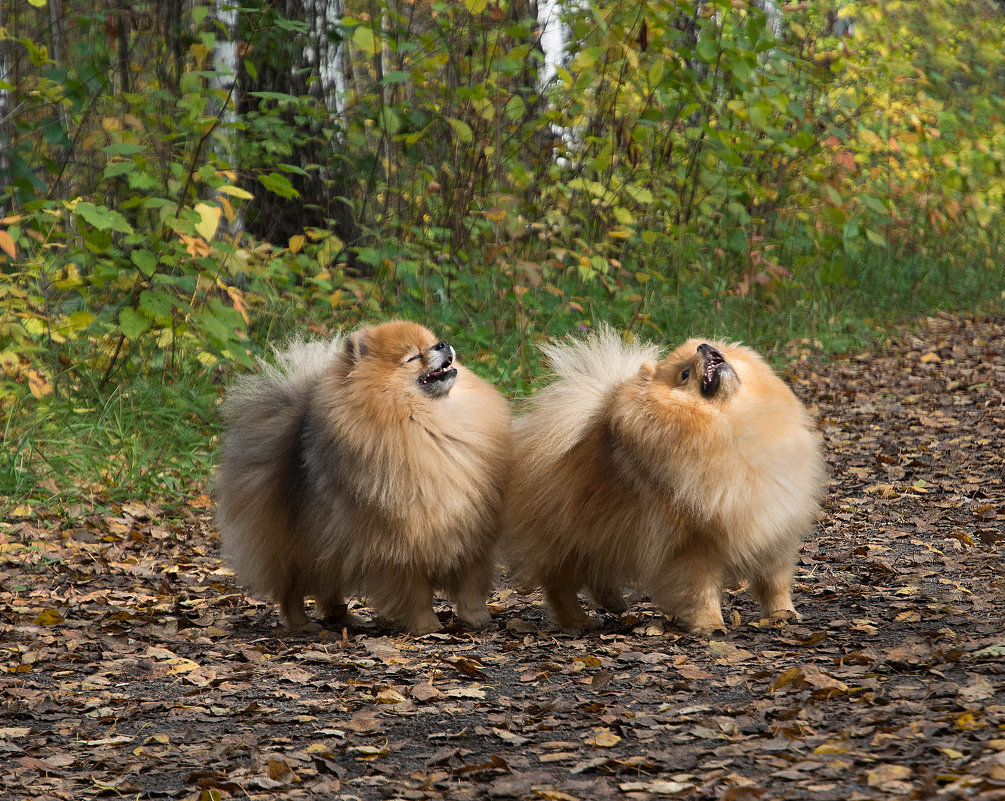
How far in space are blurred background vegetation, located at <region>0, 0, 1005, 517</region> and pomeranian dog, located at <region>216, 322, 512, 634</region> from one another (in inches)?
72.4

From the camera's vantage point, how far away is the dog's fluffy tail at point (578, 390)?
13.6 feet

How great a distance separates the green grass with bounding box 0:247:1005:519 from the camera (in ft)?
19.5

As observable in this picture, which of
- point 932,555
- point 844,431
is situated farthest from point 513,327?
point 932,555

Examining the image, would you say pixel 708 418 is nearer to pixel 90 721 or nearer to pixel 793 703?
pixel 793 703

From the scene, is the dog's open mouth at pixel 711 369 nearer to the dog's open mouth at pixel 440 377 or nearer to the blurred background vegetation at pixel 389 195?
the dog's open mouth at pixel 440 377

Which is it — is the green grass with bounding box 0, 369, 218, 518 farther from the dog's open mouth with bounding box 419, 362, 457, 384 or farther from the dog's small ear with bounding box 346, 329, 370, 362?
the dog's open mouth with bounding box 419, 362, 457, 384

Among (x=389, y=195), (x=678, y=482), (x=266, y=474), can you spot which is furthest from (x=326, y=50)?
(x=678, y=482)

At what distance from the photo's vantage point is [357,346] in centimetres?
410

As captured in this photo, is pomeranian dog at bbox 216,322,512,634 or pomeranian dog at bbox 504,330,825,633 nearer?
pomeranian dog at bbox 504,330,825,633

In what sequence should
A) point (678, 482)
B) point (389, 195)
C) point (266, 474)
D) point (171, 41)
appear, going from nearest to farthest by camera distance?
point (678, 482) < point (266, 474) < point (171, 41) < point (389, 195)

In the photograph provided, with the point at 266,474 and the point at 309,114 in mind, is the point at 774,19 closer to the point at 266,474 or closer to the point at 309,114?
the point at 309,114

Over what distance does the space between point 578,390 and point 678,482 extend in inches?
25.6

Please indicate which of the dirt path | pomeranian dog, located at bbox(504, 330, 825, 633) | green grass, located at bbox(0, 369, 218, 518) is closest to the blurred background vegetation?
green grass, located at bbox(0, 369, 218, 518)

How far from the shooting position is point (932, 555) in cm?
464
